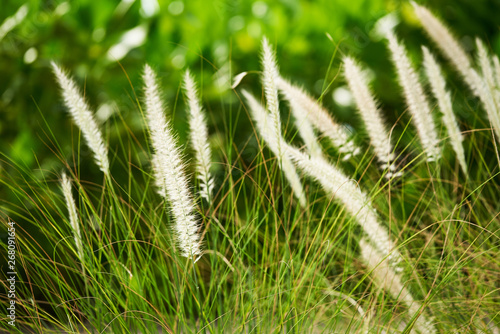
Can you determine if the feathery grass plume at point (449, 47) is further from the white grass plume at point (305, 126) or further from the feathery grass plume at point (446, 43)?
the white grass plume at point (305, 126)

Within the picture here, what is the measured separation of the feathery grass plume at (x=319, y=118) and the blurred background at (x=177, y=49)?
0.38 meters

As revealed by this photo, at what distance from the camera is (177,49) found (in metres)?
1.28

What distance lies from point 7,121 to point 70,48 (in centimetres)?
24

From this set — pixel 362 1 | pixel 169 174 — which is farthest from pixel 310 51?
pixel 169 174

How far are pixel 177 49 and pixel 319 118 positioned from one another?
0.60 m

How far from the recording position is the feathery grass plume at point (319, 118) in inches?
31.0

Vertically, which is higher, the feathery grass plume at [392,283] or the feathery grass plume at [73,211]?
the feathery grass plume at [73,211]

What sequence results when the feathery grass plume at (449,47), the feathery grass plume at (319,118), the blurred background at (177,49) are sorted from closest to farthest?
the feathery grass plume at (319,118) < the feathery grass plume at (449,47) < the blurred background at (177,49)

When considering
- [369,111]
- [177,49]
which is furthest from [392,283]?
[177,49]

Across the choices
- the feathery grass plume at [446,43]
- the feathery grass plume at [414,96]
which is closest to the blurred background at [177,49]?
the feathery grass plume at [446,43]

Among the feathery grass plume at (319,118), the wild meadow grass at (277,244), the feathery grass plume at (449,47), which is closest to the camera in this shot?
the wild meadow grass at (277,244)

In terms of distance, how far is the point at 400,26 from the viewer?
1271mm

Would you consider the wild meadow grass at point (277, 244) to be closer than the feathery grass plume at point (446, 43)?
Yes

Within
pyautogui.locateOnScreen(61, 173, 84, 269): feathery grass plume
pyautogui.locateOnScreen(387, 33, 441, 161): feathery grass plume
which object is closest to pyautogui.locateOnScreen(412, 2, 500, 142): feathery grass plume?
pyautogui.locateOnScreen(387, 33, 441, 161): feathery grass plume
